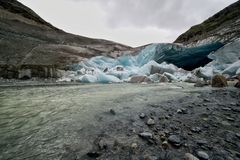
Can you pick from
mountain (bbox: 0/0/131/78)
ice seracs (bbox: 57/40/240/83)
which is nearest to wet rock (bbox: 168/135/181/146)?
ice seracs (bbox: 57/40/240/83)

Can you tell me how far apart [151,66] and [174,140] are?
52.7 ft

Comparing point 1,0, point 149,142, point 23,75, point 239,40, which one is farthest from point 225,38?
point 1,0

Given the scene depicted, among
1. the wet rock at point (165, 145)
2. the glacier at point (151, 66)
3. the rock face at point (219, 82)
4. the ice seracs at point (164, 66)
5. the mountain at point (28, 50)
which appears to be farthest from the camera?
the mountain at point (28, 50)

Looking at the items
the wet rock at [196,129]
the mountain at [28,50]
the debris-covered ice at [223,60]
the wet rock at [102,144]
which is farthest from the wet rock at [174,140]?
the mountain at [28,50]

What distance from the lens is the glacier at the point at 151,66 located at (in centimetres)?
1670

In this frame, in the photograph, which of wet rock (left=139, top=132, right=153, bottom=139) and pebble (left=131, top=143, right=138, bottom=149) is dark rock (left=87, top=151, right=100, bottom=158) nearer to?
pebble (left=131, top=143, right=138, bottom=149)

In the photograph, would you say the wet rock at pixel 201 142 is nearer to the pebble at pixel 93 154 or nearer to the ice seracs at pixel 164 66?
the pebble at pixel 93 154

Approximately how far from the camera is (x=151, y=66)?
17.8 meters

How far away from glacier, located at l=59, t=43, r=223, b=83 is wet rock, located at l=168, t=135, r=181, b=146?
1197cm

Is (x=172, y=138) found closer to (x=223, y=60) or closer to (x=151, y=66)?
(x=151, y=66)

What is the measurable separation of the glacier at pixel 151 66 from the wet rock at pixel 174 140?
39.3ft

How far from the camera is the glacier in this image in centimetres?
1670

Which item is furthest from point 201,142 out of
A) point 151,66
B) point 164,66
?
point 164,66

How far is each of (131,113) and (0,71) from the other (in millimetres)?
18318
